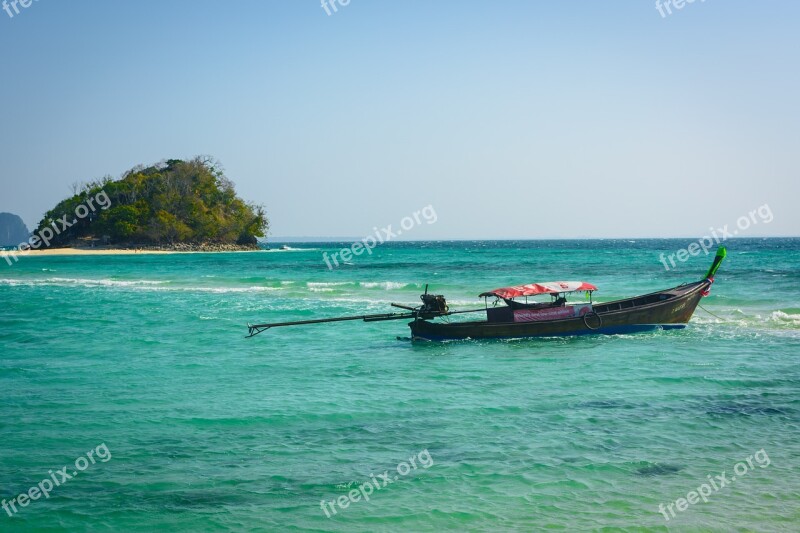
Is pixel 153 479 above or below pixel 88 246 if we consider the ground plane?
below

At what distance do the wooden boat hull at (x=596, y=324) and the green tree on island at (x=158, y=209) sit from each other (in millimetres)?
92482

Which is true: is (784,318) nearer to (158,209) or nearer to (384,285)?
(384,285)

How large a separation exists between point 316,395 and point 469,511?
20.7ft

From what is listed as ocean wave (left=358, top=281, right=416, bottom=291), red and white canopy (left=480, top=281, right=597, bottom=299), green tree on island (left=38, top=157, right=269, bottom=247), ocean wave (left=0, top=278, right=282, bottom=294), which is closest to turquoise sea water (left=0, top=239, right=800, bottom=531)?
red and white canopy (left=480, top=281, right=597, bottom=299)

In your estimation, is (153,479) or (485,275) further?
(485,275)

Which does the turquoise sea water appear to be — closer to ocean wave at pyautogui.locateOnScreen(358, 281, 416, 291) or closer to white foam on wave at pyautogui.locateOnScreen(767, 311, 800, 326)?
white foam on wave at pyautogui.locateOnScreen(767, 311, 800, 326)

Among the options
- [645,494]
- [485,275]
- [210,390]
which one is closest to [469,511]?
[645,494]

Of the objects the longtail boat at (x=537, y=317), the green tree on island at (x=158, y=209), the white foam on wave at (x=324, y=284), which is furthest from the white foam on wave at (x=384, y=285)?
the green tree on island at (x=158, y=209)

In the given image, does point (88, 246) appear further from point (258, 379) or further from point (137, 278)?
point (258, 379)

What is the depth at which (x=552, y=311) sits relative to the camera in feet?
70.5

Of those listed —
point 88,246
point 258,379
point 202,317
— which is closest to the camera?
point 258,379

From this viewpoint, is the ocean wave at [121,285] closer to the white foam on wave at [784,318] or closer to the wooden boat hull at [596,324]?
the wooden boat hull at [596,324]

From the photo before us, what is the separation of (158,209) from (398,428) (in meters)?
104

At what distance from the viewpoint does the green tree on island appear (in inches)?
4109
